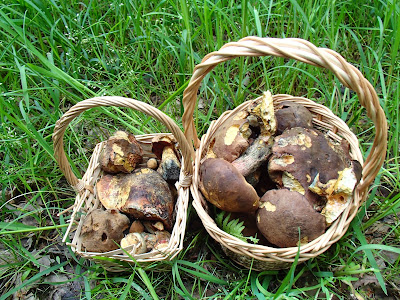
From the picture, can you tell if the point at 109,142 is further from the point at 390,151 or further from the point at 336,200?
the point at 390,151

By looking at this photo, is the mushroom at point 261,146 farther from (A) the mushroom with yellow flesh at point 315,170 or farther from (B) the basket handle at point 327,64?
(B) the basket handle at point 327,64

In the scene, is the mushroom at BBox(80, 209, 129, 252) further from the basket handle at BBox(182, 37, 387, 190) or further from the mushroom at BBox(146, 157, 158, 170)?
the basket handle at BBox(182, 37, 387, 190)

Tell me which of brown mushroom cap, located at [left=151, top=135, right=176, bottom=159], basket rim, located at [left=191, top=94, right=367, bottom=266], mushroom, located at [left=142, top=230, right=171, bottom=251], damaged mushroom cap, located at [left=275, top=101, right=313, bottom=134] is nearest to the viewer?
basket rim, located at [left=191, top=94, right=367, bottom=266]

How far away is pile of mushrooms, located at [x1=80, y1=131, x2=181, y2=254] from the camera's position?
1.90m

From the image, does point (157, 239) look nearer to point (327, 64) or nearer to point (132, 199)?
point (132, 199)

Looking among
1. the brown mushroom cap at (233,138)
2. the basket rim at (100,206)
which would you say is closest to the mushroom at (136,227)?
the basket rim at (100,206)

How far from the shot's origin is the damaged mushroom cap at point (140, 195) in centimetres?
196

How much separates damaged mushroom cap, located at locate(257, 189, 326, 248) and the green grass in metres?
0.21


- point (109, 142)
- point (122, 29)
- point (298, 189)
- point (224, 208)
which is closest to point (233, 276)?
point (224, 208)

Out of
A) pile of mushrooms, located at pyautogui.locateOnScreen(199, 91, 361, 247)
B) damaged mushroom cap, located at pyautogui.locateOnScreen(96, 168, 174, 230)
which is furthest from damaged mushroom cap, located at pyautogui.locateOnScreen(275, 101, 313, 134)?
damaged mushroom cap, located at pyautogui.locateOnScreen(96, 168, 174, 230)

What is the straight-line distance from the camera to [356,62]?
2.82 m

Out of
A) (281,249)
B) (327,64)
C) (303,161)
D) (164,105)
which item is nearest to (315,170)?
(303,161)

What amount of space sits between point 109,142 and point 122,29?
1273mm

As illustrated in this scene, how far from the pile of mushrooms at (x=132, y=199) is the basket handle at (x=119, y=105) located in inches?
8.9
